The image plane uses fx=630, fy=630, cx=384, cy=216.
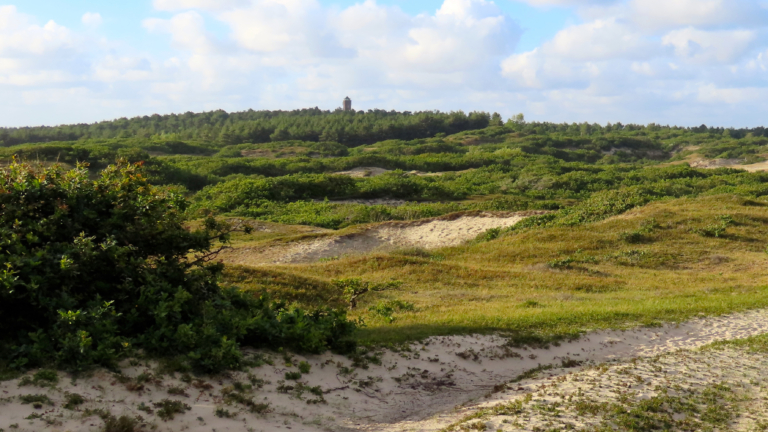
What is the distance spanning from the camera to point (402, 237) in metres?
25.7

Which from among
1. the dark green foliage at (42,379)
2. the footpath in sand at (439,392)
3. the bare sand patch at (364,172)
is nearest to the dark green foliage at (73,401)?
the footpath in sand at (439,392)

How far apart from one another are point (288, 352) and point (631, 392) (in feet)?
14.1

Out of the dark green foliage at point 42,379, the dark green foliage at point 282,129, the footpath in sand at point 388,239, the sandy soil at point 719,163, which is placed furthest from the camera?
the dark green foliage at point 282,129

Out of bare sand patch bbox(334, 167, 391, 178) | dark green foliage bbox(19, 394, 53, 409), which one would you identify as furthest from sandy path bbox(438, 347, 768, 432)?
bare sand patch bbox(334, 167, 391, 178)

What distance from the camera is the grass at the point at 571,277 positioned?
1138 cm

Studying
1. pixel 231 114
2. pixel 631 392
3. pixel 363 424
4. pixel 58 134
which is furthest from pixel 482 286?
pixel 231 114

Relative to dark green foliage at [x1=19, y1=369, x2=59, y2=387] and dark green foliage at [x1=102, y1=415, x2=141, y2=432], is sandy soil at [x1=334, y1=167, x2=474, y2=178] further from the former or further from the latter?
dark green foliage at [x1=102, y1=415, x2=141, y2=432]

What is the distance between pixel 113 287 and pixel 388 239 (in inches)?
714

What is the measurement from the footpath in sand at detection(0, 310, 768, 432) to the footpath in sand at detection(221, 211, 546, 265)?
→ 13091mm

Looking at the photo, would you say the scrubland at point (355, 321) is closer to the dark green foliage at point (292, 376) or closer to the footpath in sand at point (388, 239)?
the dark green foliage at point (292, 376)

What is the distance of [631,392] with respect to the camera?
780cm

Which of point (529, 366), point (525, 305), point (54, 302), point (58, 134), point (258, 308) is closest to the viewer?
point (54, 302)

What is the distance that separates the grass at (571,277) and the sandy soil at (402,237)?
2.55 metres

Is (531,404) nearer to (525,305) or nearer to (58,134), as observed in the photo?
(525,305)
